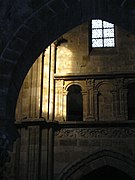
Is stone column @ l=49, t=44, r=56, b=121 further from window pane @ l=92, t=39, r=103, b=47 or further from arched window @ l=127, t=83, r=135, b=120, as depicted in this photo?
arched window @ l=127, t=83, r=135, b=120

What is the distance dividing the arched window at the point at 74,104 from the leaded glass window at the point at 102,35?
198cm

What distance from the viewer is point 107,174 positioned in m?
14.6

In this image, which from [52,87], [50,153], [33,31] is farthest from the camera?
[52,87]

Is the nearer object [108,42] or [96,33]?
[108,42]

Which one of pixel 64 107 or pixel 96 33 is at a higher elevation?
pixel 96 33

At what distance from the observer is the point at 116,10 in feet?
19.5

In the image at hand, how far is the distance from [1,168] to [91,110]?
8.66m

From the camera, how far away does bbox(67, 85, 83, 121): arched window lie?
14237 mm

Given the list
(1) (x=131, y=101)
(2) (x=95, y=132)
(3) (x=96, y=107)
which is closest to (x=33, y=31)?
(2) (x=95, y=132)

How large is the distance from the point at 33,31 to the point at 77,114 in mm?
8681

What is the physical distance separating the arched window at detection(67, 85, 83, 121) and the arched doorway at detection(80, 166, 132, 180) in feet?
6.30

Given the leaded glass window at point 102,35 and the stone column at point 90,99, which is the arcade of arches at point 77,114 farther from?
the leaded glass window at point 102,35

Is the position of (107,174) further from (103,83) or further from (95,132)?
(103,83)

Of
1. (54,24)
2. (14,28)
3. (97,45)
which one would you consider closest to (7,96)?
(14,28)
